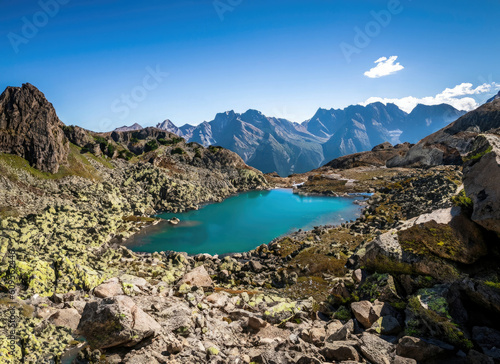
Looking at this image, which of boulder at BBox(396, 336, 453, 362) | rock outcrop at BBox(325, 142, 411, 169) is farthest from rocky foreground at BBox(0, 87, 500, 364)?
rock outcrop at BBox(325, 142, 411, 169)

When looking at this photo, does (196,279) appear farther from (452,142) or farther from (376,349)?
(452,142)

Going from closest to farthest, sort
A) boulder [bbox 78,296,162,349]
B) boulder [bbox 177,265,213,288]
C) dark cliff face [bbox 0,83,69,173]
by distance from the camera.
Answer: boulder [bbox 78,296,162,349] → boulder [bbox 177,265,213,288] → dark cliff face [bbox 0,83,69,173]

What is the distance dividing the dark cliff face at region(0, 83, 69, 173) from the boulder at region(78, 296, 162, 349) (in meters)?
49.8

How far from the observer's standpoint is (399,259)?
42.7 feet

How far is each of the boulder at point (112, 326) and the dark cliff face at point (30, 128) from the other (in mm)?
49785

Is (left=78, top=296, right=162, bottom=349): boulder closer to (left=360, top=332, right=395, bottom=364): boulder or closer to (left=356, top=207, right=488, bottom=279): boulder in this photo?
(left=360, top=332, right=395, bottom=364): boulder

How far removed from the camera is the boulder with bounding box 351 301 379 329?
11195mm

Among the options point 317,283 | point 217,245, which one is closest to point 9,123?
point 217,245

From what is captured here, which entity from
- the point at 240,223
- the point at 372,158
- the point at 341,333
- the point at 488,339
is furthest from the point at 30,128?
the point at 372,158

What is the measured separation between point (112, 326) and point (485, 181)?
50.9 feet

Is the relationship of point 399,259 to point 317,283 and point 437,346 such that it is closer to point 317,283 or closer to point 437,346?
point 437,346

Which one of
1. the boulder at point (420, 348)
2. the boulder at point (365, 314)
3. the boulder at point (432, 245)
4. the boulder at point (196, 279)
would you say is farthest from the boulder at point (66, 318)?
the boulder at point (432, 245)

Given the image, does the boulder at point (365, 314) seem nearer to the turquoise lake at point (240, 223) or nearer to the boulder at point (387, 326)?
the boulder at point (387, 326)

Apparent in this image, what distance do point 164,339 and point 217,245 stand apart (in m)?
30.2
